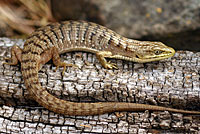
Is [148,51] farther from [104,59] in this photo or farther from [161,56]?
[104,59]

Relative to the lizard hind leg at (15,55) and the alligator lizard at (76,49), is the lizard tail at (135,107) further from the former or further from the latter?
the lizard hind leg at (15,55)

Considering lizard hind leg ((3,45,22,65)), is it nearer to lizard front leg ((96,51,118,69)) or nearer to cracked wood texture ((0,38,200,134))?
cracked wood texture ((0,38,200,134))

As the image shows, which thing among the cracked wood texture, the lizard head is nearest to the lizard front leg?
the cracked wood texture

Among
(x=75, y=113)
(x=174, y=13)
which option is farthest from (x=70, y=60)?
(x=174, y=13)

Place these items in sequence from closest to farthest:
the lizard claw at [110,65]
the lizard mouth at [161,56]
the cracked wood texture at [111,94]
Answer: the cracked wood texture at [111,94] < the lizard mouth at [161,56] < the lizard claw at [110,65]

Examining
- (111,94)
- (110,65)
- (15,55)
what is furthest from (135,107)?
(15,55)

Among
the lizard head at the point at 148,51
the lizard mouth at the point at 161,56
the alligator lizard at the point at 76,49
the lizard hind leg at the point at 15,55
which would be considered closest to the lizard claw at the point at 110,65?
the alligator lizard at the point at 76,49

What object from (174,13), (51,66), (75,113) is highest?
(174,13)

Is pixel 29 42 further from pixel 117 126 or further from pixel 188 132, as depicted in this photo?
pixel 188 132

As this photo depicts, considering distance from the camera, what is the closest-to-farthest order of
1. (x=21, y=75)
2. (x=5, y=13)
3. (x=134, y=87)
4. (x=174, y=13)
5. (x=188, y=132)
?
(x=188, y=132), (x=134, y=87), (x=21, y=75), (x=174, y=13), (x=5, y=13)
